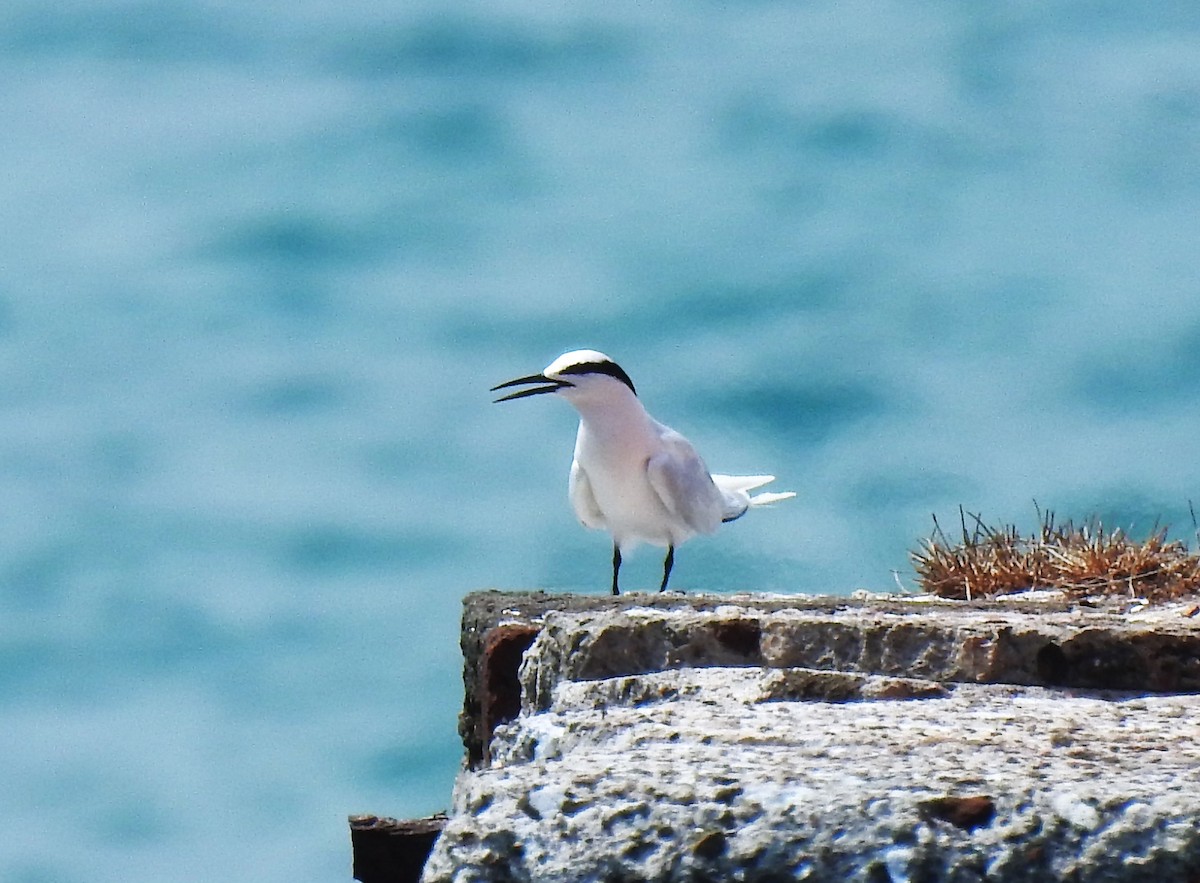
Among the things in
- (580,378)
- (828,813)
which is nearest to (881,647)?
(828,813)

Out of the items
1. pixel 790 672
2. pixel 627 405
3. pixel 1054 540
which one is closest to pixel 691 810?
pixel 790 672

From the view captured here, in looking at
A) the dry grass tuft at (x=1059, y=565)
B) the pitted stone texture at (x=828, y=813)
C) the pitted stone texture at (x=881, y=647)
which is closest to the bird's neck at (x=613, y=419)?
the dry grass tuft at (x=1059, y=565)

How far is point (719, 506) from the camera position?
1141 centimetres

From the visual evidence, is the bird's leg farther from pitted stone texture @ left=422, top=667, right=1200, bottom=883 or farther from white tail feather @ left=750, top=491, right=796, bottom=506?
pitted stone texture @ left=422, top=667, right=1200, bottom=883

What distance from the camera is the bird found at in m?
10.8

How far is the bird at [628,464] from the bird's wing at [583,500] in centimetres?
2

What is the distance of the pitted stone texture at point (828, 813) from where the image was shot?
2.09 m

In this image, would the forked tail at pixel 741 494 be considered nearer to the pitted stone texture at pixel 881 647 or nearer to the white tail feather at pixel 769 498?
the white tail feather at pixel 769 498

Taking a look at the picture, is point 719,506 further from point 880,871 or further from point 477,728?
point 880,871

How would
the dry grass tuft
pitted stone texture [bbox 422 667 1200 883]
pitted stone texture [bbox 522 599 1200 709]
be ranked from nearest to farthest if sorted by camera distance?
pitted stone texture [bbox 422 667 1200 883]
pitted stone texture [bbox 522 599 1200 709]
the dry grass tuft

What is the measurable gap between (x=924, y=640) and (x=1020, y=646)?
188 millimetres

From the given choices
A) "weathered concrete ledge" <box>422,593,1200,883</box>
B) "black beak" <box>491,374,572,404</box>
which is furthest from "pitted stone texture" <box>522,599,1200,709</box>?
"black beak" <box>491,374,572,404</box>

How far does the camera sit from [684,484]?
10984 millimetres

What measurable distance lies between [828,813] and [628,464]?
8858 mm
